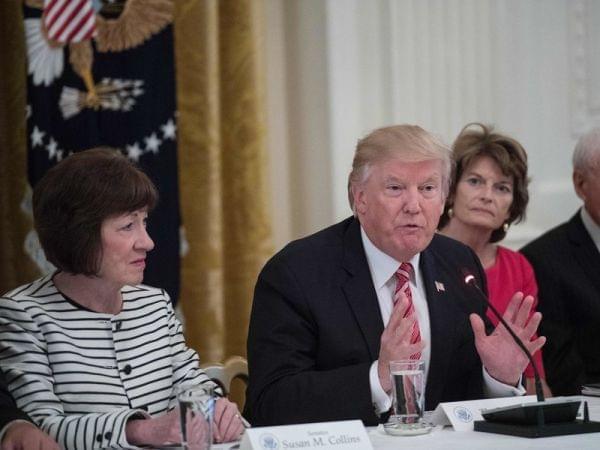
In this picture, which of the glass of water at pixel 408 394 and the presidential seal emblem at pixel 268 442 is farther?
the glass of water at pixel 408 394

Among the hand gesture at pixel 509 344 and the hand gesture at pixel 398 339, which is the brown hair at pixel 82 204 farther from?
the hand gesture at pixel 509 344

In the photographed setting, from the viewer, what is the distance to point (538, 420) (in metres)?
2.44

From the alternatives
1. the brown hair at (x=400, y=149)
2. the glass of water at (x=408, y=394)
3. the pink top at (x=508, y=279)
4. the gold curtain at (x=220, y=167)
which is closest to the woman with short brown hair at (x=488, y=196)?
the pink top at (x=508, y=279)

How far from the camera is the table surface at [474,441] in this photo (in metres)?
2.32

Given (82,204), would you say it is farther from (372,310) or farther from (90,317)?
(372,310)

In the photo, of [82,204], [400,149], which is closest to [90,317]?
[82,204]

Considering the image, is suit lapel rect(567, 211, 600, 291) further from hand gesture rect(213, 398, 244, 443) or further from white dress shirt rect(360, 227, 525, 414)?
hand gesture rect(213, 398, 244, 443)

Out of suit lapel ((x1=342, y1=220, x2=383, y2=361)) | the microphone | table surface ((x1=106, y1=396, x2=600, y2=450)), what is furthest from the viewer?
suit lapel ((x1=342, y1=220, x2=383, y2=361))

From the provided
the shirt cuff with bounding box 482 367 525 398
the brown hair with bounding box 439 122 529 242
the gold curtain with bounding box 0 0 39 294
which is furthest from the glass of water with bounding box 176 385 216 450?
the brown hair with bounding box 439 122 529 242

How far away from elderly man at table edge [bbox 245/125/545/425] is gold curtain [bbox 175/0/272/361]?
112cm

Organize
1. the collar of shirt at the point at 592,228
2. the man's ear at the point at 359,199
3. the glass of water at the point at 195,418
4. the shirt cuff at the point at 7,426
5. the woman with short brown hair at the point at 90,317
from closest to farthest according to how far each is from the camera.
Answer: the glass of water at the point at 195,418
the shirt cuff at the point at 7,426
the woman with short brown hair at the point at 90,317
the man's ear at the point at 359,199
the collar of shirt at the point at 592,228

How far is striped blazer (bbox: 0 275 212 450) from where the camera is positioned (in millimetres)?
2654

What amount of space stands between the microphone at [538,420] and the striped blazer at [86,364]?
85 centimetres

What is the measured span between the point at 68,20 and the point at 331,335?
1.73 m
